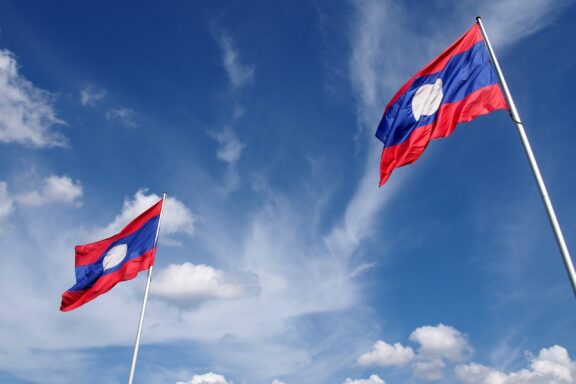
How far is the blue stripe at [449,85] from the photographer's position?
19.6 metres

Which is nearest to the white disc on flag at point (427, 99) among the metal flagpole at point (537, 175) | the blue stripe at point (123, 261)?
the metal flagpole at point (537, 175)

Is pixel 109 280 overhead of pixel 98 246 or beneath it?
beneath

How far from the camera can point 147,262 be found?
3359cm

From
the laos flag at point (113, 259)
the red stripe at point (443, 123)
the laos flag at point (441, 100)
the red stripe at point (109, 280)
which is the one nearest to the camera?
the red stripe at point (443, 123)

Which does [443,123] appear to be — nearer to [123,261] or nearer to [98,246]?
[123,261]

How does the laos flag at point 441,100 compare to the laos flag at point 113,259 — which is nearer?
the laos flag at point 441,100

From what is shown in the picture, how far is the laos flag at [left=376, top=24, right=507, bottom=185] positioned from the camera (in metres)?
19.1

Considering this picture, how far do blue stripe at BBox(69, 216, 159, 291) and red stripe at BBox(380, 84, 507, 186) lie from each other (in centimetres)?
2040

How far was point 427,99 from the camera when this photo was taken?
2050 centimetres

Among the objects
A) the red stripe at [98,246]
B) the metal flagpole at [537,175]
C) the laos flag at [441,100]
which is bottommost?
the metal flagpole at [537,175]

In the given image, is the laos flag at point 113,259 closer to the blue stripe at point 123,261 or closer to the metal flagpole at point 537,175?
the blue stripe at point 123,261

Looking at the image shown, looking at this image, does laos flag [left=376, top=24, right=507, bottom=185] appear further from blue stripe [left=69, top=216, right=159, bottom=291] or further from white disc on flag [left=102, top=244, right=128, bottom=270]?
white disc on flag [left=102, top=244, right=128, bottom=270]

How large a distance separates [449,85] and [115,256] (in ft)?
83.0

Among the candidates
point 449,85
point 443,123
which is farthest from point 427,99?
point 443,123
